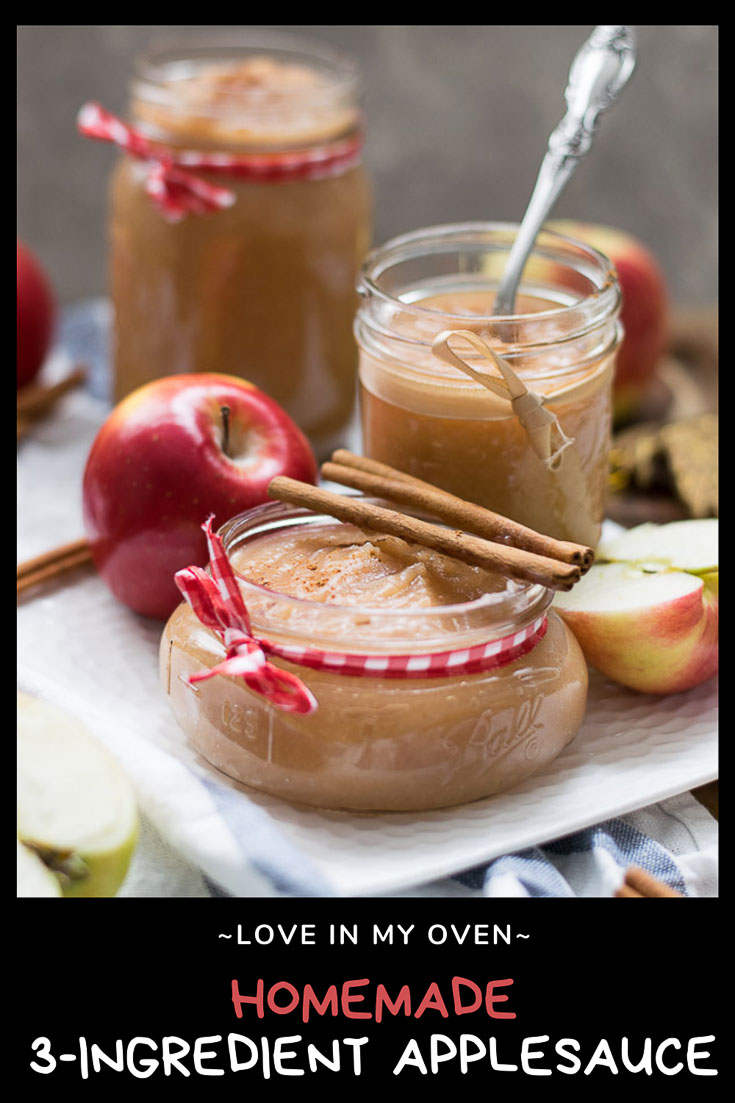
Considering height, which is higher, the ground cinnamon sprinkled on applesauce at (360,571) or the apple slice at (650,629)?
the ground cinnamon sprinkled on applesauce at (360,571)

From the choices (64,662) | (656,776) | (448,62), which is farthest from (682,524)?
(448,62)

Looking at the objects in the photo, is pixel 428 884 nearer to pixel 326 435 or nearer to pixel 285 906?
pixel 285 906

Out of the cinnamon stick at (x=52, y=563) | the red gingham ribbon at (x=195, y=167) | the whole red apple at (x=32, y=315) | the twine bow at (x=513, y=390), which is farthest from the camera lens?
the whole red apple at (x=32, y=315)

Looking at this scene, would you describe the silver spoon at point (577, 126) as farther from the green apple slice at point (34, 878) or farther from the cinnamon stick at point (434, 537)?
the green apple slice at point (34, 878)

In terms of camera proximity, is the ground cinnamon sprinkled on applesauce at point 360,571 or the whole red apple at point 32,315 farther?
the whole red apple at point 32,315

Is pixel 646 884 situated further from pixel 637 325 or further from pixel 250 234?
pixel 637 325

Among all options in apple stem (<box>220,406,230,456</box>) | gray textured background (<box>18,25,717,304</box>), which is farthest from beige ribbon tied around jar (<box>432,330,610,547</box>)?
gray textured background (<box>18,25,717,304</box>)

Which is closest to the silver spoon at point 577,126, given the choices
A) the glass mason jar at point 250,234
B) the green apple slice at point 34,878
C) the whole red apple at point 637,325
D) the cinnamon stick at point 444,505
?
the cinnamon stick at point 444,505

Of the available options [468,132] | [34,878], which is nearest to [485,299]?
[34,878]
